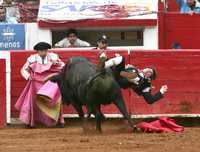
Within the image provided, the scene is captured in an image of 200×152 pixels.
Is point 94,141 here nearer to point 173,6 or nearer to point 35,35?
point 35,35

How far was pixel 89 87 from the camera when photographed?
8656 millimetres

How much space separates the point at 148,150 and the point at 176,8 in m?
8.56

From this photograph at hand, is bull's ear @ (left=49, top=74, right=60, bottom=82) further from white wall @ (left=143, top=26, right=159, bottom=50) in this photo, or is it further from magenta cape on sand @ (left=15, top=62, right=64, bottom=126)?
white wall @ (left=143, top=26, right=159, bottom=50)

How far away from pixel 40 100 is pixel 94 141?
2.73 meters

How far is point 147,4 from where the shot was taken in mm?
14555

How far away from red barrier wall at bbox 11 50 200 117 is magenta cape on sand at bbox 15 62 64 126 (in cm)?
37

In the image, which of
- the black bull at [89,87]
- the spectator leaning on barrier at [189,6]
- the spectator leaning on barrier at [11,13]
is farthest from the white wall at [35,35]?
the black bull at [89,87]

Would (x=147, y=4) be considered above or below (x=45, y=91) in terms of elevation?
above

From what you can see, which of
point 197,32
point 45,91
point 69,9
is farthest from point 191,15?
point 45,91

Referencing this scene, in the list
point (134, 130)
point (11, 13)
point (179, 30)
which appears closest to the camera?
point (134, 130)

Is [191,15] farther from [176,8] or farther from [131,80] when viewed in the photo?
[131,80]

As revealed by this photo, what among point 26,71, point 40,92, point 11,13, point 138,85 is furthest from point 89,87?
point 11,13

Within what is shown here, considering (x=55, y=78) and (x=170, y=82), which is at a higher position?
(x=55, y=78)

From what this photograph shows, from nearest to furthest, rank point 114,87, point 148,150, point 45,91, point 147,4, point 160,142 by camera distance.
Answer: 1. point 148,150
2. point 160,142
3. point 114,87
4. point 45,91
5. point 147,4
